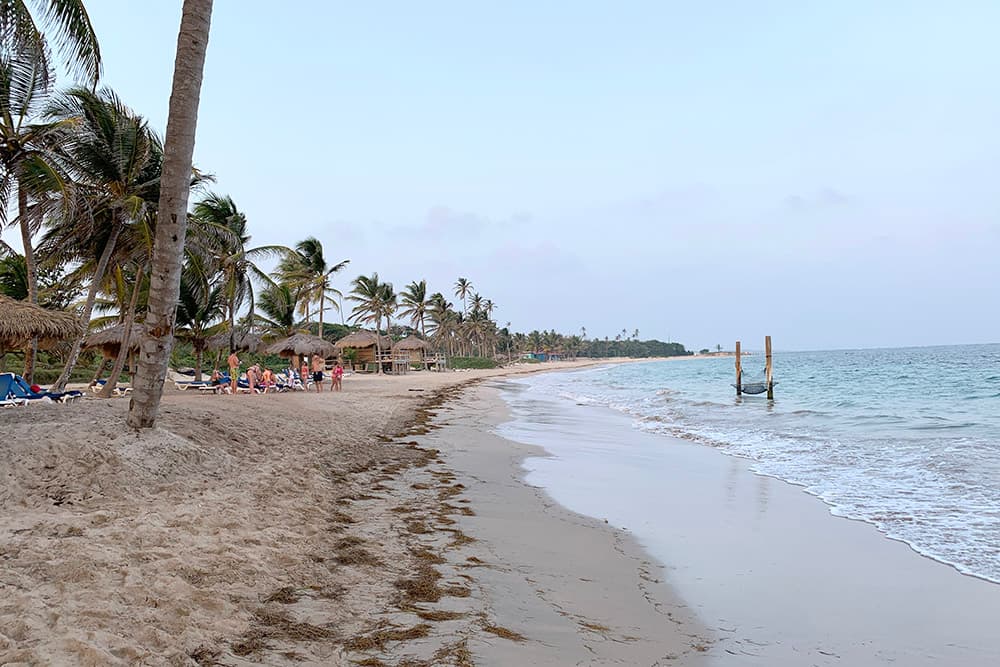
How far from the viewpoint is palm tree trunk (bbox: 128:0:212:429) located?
20.4 ft

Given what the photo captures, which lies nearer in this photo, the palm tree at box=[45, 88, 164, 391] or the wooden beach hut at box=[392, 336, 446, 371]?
the palm tree at box=[45, 88, 164, 391]

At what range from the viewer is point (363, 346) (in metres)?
44.5

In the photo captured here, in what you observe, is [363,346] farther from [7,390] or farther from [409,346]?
[7,390]

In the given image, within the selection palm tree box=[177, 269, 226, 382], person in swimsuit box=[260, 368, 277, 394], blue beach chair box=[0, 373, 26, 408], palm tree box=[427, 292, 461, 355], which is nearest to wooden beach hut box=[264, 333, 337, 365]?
palm tree box=[177, 269, 226, 382]

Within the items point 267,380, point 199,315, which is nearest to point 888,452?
point 267,380

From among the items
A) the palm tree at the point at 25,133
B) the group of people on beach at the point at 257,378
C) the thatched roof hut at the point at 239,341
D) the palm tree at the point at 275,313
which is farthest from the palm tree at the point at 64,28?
the palm tree at the point at 275,313

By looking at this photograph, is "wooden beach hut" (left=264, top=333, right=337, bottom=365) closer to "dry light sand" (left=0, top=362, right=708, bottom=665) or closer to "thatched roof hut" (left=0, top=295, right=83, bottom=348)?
"thatched roof hut" (left=0, top=295, right=83, bottom=348)

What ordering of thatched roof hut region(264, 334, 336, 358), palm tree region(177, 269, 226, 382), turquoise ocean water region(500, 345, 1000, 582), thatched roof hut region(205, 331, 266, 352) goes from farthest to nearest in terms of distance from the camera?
1. thatched roof hut region(264, 334, 336, 358)
2. thatched roof hut region(205, 331, 266, 352)
3. palm tree region(177, 269, 226, 382)
4. turquoise ocean water region(500, 345, 1000, 582)

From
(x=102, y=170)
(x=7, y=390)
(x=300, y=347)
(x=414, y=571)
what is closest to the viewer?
(x=414, y=571)

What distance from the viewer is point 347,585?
150 inches

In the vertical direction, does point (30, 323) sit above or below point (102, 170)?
below

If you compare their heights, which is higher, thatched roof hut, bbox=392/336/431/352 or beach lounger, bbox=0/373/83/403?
thatched roof hut, bbox=392/336/431/352

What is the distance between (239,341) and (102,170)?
13.5 metres

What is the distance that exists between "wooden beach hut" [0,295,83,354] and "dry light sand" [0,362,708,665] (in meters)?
4.02
